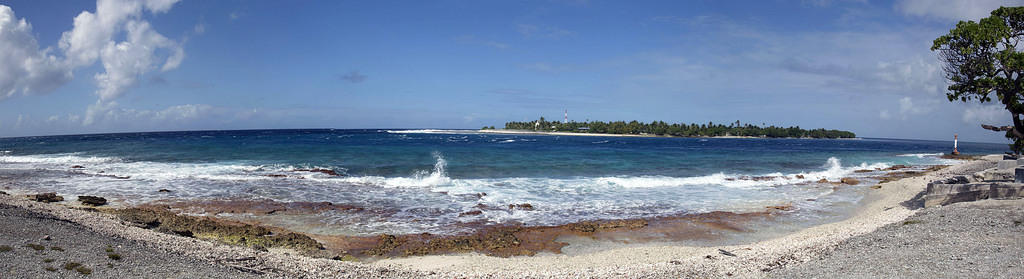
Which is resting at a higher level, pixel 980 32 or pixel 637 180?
pixel 980 32

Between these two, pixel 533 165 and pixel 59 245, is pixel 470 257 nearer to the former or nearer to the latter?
pixel 59 245

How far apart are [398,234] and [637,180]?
45.1ft

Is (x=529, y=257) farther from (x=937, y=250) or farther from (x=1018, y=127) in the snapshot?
(x=1018, y=127)

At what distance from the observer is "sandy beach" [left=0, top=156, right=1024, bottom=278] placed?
6555mm

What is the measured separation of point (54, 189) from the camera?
1645 cm

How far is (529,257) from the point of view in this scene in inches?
354

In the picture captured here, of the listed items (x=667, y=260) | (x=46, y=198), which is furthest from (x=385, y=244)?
(x=46, y=198)

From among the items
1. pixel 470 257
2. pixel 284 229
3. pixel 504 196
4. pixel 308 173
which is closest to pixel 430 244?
pixel 470 257

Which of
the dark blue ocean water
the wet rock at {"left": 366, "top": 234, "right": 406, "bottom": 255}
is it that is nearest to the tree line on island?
the dark blue ocean water

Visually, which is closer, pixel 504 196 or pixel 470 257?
pixel 470 257

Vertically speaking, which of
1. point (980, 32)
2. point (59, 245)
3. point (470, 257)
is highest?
point (980, 32)

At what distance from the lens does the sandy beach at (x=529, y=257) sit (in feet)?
21.5

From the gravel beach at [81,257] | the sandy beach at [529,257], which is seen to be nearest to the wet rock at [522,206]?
the sandy beach at [529,257]

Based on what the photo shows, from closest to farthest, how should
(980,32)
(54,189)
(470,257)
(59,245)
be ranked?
(59,245) < (470,257) < (980,32) < (54,189)
